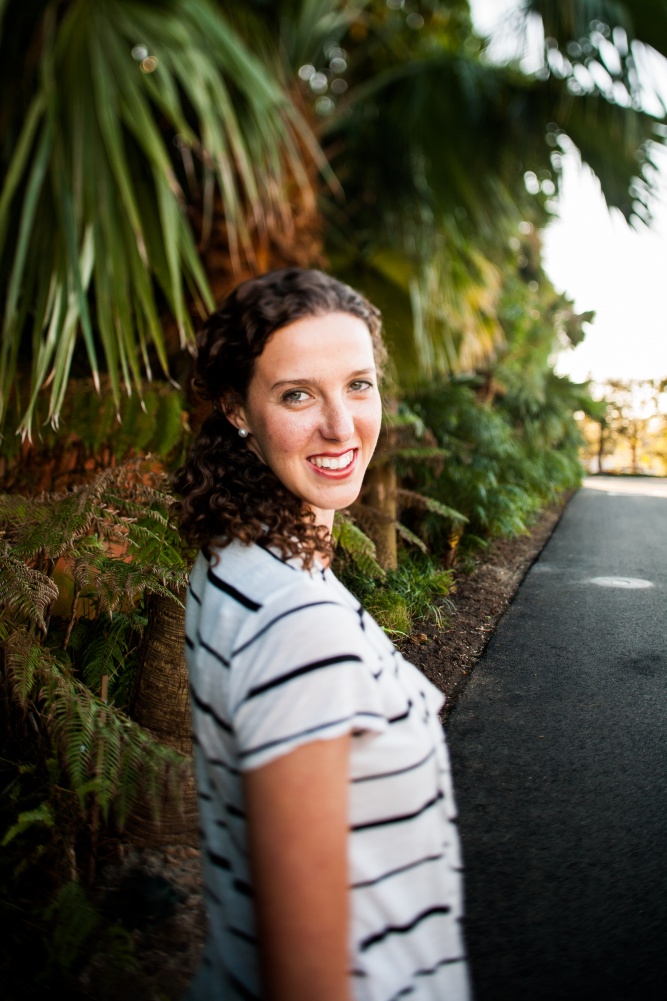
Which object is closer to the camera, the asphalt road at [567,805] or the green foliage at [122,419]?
the asphalt road at [567,805]

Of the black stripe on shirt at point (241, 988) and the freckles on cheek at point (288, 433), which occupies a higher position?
the freckles on cheek at point (288, 433)

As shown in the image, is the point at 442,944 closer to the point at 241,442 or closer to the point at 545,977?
the point at 241,442

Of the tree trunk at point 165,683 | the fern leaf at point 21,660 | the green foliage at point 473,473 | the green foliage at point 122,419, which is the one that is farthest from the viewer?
the green foliage at point 473,473

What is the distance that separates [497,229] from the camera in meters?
4.30

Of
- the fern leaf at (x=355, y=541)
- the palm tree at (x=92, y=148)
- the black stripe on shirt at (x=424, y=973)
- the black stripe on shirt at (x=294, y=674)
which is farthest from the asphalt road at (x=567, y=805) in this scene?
the palm tree at (x=92, y=148)

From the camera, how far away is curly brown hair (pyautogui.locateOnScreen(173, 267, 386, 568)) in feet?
3.42

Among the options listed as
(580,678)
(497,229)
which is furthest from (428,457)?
(580,678)

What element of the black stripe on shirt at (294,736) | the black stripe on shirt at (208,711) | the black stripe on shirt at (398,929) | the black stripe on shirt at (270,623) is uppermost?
the black stripe on shirt at (270,623)

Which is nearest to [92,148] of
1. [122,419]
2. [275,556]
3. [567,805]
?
[122,419]

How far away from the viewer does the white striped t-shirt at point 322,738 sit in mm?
821

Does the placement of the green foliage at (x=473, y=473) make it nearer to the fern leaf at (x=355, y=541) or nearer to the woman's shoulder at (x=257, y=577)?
the fern leaf at (x=355, y=541)

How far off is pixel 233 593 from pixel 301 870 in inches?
13.2

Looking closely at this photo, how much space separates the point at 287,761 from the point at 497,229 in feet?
13.6

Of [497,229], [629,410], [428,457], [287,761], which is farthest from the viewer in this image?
[629,410]
